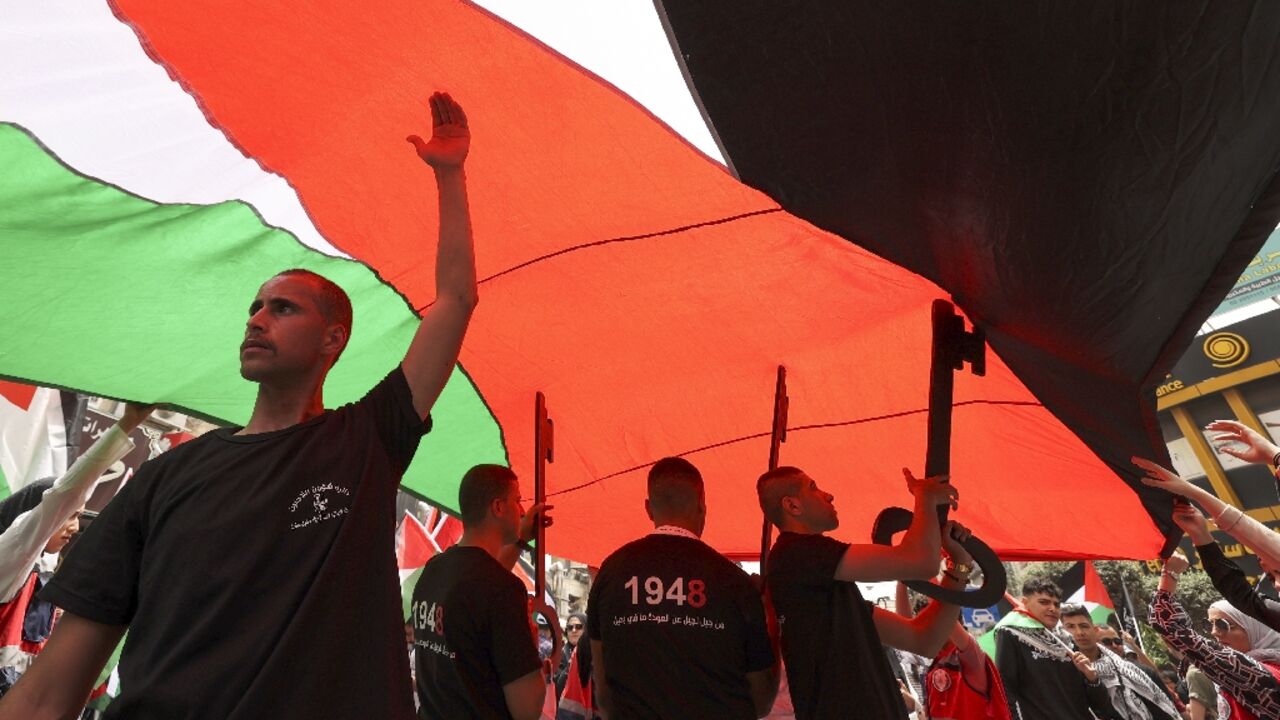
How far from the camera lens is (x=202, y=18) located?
2658mm

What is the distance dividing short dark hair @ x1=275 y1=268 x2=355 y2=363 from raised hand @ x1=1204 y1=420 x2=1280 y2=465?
3.27 m

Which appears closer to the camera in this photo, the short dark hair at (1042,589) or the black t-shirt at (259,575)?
the black t-shirt at (259,575)

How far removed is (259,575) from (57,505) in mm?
2262

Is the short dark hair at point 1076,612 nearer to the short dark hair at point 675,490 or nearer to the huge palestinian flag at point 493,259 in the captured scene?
the huge palestinian flag at point 493,259

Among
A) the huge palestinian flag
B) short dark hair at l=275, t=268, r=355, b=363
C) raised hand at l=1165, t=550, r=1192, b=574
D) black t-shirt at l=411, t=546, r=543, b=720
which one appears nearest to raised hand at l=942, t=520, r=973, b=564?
the huge palestinian flag

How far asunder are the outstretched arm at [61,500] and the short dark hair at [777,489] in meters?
2.32

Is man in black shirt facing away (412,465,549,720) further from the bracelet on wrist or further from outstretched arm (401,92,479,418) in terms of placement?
the bracelet on wrist

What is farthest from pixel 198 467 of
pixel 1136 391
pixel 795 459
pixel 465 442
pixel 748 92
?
pixel 795 459

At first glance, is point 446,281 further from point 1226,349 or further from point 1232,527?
point 1226,349

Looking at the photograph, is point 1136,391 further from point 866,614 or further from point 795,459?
point 795,459

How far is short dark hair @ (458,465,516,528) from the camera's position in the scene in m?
3.54

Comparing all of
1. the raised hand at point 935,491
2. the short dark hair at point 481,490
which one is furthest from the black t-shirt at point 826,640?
the short dark hair at point 481,490

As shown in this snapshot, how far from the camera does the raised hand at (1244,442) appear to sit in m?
3.69

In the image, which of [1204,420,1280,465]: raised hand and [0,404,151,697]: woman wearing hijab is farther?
[1204,420,1280,465]: raised hand
